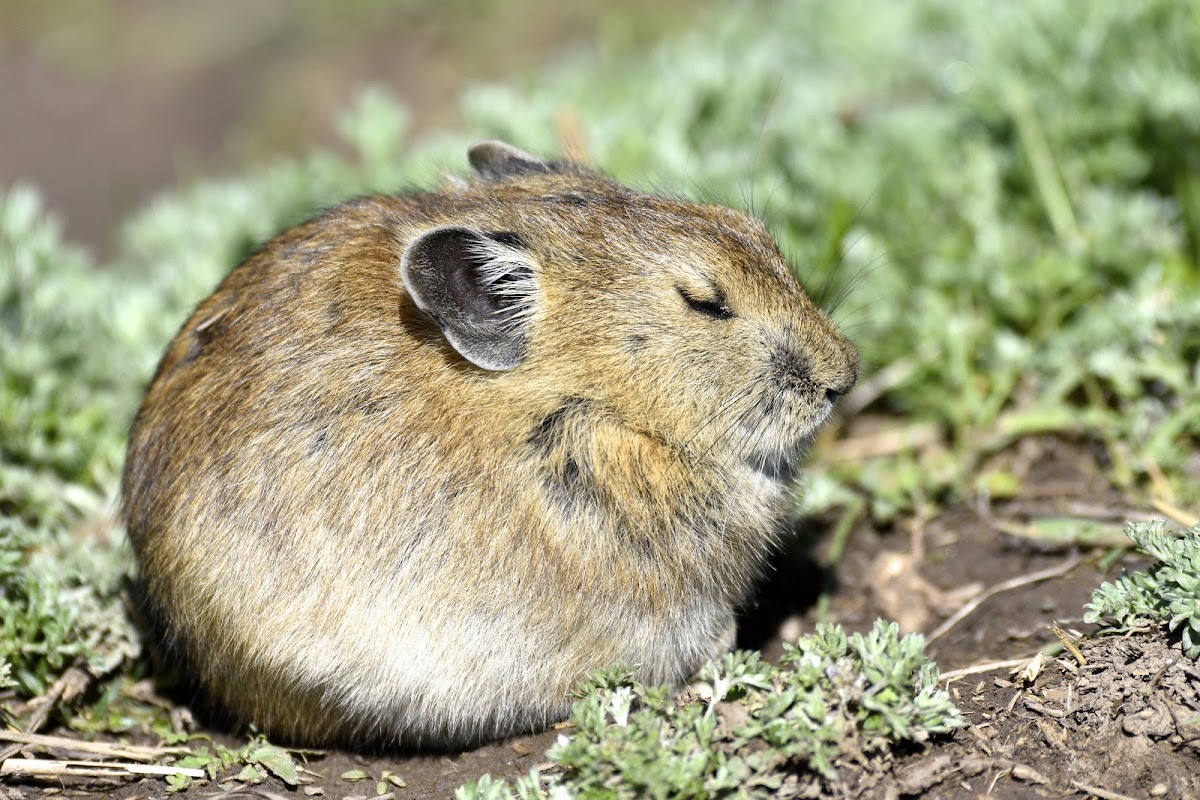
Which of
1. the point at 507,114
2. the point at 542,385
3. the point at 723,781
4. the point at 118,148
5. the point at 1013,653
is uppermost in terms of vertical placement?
the point at 118,148

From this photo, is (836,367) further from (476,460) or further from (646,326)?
(476,460)

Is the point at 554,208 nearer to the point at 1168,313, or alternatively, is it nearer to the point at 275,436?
the point at 275,436

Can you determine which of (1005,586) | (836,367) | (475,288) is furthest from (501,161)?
(1005,586)

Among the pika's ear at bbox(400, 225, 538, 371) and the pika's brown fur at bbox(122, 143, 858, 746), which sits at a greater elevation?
the pika's ear at bbox(400, 225, 538, 371)

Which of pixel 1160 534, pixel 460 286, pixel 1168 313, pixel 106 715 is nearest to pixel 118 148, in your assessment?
pixel 106 715

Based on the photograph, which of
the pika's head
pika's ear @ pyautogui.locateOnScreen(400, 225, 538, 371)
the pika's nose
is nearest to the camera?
pika's ear @ pyautogui.locateOnScreen(400, 225, 538, 371)

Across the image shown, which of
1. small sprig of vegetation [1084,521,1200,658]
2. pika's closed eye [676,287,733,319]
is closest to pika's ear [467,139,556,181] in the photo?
pika's closed eye [676,287,733,319]

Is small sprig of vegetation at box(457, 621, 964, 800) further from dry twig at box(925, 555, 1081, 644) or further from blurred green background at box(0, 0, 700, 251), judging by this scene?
blurred green background at box(0, 0, 700, 251)
